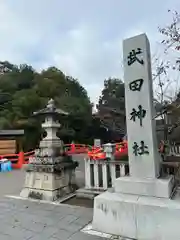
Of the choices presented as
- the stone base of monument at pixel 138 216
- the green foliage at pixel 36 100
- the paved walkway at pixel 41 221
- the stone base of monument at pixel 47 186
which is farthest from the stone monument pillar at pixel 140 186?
the green foliage at pixel 36 100

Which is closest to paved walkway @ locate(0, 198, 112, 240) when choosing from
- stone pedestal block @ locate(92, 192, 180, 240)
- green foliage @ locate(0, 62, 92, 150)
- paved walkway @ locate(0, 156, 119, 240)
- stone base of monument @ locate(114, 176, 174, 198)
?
paved walkway @ locate(0, 156, 119, 240)

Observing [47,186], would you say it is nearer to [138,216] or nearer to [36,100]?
[138,216]

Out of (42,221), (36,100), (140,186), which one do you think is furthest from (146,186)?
(36,100)

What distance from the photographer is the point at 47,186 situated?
5.78 m

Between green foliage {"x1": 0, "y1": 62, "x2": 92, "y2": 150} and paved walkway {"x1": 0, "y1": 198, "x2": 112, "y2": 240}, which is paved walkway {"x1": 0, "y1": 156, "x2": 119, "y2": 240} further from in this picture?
green foliage {"x1": 0, "y1": 62, "x2": 92, "y2": 150}

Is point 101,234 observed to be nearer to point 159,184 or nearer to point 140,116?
point 159,184

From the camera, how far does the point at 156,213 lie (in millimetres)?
3268

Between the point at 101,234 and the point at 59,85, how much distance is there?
77.3 feet

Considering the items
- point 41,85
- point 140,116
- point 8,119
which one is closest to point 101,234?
point 140,116

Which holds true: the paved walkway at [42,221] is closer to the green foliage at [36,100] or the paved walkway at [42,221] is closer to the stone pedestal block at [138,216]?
the stone pedestal block at [138,216]

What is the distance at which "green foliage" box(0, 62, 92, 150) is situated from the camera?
20.2 m

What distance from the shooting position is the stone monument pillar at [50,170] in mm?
5809

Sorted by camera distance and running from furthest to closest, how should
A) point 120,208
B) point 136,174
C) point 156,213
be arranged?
point 136,174, point 120,208, point 156,213

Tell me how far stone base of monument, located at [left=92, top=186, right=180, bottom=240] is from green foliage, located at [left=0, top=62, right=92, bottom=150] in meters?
14.4
